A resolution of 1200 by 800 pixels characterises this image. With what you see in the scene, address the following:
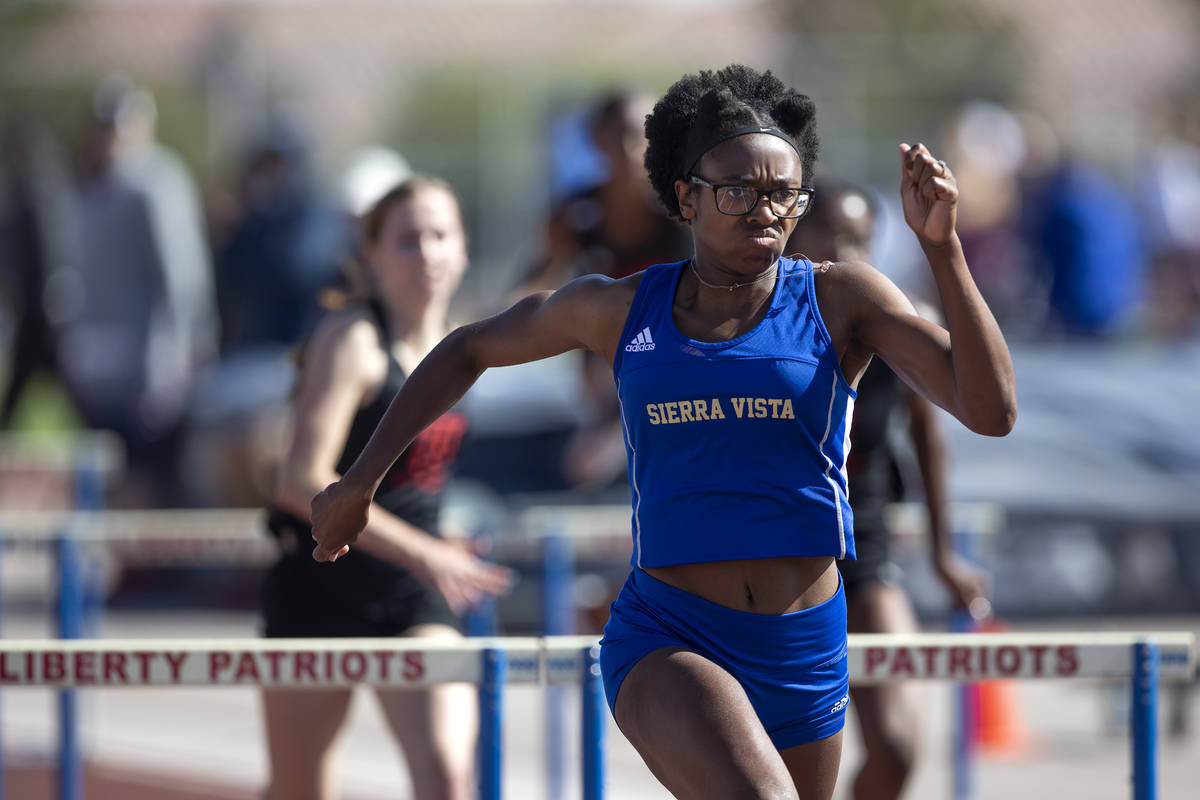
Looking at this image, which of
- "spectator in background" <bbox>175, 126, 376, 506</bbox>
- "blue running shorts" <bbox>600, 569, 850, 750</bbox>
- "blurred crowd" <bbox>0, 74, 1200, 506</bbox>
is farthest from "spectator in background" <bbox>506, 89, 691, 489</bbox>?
"spectator in background" <bbox>175, 126, 376, 506</bbox>

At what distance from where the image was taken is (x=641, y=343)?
335cm

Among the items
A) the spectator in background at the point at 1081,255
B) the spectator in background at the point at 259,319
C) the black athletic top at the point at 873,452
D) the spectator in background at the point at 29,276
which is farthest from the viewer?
the spectator in background at the point at 29,276

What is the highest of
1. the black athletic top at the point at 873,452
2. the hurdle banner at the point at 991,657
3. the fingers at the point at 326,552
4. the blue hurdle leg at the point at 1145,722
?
the black athletic top at the point at 873,452

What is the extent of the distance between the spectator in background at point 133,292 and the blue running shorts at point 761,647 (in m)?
8.75

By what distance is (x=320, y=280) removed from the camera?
11.5 metres

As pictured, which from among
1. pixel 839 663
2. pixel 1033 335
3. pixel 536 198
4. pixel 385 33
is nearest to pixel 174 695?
pixel 1033 335

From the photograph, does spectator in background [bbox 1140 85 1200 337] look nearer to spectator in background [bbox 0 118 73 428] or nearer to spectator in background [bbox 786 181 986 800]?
spectator in background [bbox 0 118 73 428]

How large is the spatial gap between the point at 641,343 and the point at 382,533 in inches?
48.2

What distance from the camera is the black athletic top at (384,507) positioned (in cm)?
461

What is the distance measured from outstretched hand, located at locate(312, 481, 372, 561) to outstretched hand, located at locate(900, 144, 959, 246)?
1230 millimetres

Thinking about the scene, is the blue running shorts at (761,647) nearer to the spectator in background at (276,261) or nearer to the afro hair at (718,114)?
the afro hair at (718,114)

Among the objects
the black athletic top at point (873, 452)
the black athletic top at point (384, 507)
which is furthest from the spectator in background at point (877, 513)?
the black athletic top at point (384, 507)

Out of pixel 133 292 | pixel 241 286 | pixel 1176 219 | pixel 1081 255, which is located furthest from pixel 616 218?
pixel 1176 219

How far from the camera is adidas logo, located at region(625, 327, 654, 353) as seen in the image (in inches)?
131
